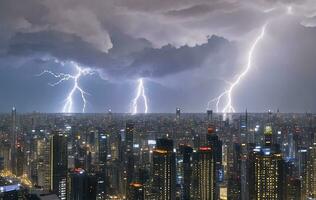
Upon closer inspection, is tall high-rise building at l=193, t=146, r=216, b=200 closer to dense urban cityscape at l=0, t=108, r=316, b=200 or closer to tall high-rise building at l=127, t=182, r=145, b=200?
dense urban cityscape at l=0, t=108, r=316, b=200

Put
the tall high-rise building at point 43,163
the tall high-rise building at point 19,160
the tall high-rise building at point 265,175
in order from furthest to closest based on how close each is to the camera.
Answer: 1. the tall high-rise building at point 19,160
2. the tall high-rise building at point 43,163
3. the tall high-rise building at point 265,175

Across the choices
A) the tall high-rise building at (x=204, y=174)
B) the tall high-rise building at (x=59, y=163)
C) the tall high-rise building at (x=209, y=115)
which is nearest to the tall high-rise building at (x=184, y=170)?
the tall high-rise building at (x=204, y=174)

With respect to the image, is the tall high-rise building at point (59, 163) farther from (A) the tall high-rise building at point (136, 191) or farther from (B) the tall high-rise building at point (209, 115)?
(B) the tall high-rise building at point (209, 115)

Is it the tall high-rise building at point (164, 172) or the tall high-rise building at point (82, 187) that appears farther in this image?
the tall high-rise building at point (164, 172)

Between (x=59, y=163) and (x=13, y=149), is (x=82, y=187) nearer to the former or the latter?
(x=59, y=163)

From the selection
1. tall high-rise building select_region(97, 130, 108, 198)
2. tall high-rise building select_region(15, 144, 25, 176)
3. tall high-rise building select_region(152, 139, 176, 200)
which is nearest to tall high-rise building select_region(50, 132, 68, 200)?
tall high-rise building select_region(97, 130, 108, 198)

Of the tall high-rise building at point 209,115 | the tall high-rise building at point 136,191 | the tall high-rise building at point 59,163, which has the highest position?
the tall high-rise building at point 209,115

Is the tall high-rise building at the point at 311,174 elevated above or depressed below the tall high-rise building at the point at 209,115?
below
